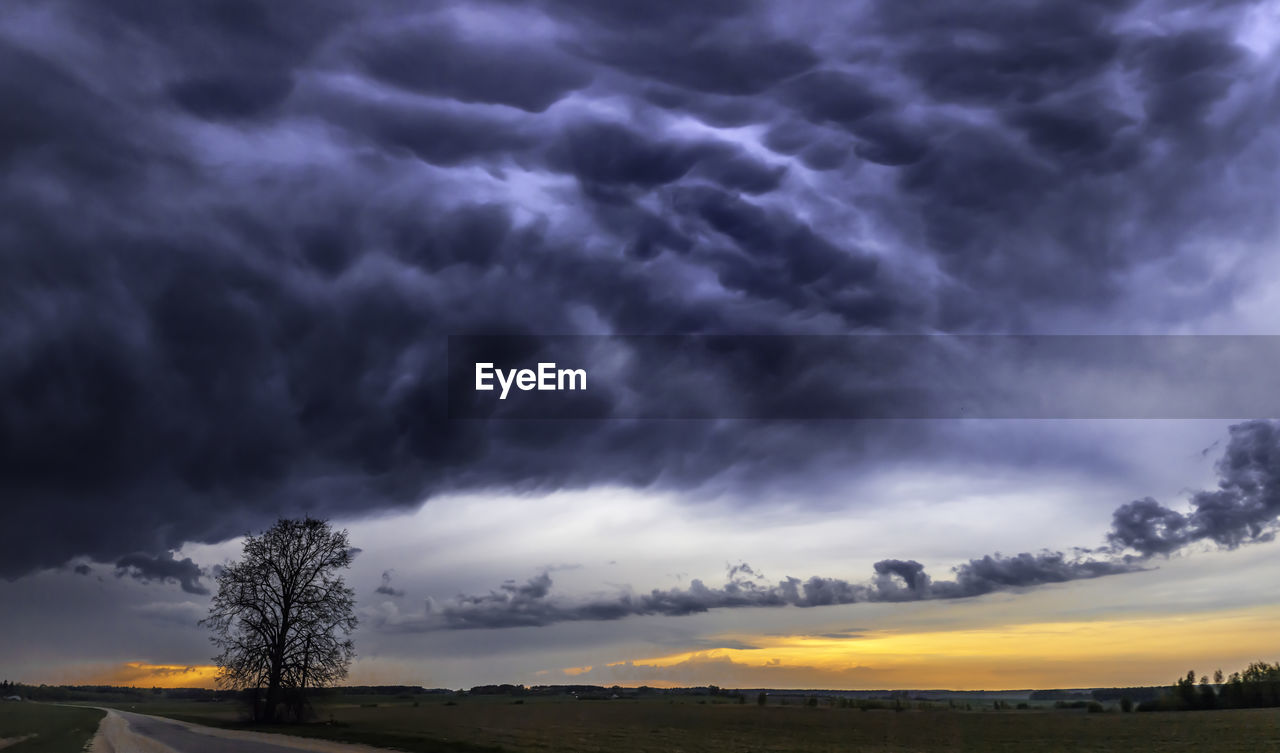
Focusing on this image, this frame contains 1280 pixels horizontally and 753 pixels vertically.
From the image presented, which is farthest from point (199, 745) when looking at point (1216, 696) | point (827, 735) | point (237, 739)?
point (1216, 696)

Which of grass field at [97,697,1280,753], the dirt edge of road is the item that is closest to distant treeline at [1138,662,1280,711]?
grass field at [97,697,1280,753]

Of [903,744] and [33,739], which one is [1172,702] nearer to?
[903,744]

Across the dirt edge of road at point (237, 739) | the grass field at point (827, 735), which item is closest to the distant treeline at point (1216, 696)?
the grass field at point (827, 735)

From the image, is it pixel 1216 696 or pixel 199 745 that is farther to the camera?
pixel 1216 696

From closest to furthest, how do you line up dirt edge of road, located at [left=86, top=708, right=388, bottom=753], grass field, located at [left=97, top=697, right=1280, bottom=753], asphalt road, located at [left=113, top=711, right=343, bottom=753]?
asphalt road, located at [left=113, top=711, right=343, bottom=753]
dirt edge of road, located at [left=86, top=708, right=388, bottom=753]
grass field, located at [left=97, top=697, right=1280, bottom=753]

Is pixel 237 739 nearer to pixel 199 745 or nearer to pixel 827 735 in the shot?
pixel 199 745

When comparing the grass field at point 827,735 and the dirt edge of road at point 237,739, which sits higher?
the dirt edge of road at point 237,739

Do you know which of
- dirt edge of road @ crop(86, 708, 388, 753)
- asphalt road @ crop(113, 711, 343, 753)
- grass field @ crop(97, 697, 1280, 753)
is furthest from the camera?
grass field @ crop(97, 697, 1280, 753)

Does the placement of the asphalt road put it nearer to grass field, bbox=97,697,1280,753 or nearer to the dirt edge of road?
the dirt edge of road

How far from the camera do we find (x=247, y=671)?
6638cm

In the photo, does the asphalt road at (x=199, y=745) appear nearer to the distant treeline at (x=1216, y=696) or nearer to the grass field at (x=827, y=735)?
the grass field at (x=827, y=735)

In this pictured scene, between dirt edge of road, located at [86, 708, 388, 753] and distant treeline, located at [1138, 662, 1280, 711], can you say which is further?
distant treeline, located at [1138, 662, 1280, 711]

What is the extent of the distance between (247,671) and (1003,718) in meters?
73.0

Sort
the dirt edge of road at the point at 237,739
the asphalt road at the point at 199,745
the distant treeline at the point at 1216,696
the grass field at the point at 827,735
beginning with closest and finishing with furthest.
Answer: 1. the asphalt road at the point at 199,745
2. the dirt edge of road at the point at 237,739
3. the grass field at the point at 827,735
4. the distant treeline at the point at 1216,696
